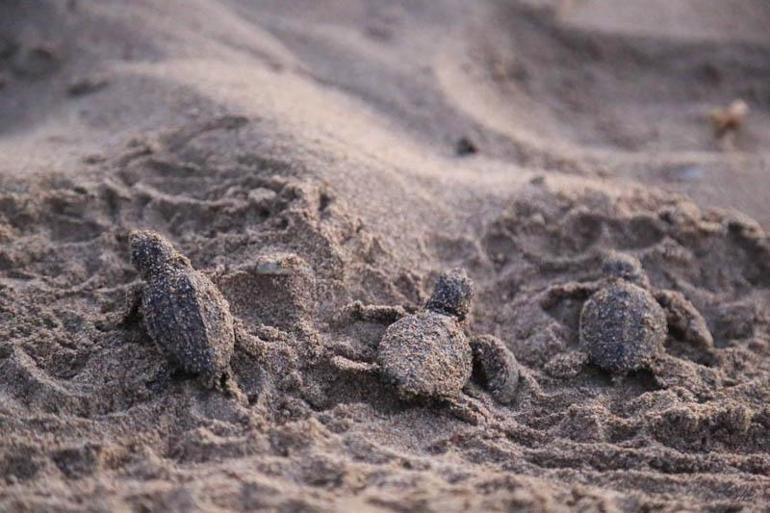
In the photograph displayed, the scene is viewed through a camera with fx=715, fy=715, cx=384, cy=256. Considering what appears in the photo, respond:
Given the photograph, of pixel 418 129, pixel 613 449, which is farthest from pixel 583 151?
pixel 613 449

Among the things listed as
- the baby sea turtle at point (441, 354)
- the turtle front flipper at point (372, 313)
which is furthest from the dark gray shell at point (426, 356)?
the turtle front flipper at point (372, 313)

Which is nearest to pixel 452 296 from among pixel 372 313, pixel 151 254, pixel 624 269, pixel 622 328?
pixel 372 313

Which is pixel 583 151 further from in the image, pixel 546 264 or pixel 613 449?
pixel 613 449

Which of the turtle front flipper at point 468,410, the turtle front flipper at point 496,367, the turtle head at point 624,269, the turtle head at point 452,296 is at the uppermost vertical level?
the turtle head at point 624,269

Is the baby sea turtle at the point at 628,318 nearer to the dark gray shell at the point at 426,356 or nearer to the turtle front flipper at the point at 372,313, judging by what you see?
the dark gray shell at the point at 426,356

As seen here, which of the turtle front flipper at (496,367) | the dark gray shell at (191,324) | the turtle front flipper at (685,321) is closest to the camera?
the dark gray shell at (191,324)

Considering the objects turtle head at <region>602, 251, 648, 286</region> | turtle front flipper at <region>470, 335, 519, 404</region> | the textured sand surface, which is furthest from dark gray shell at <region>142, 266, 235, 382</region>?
turtle head at <region>602, 251, 648, 286</region>

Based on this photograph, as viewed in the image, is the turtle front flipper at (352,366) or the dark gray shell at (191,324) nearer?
the dark gray shell at (191,324)

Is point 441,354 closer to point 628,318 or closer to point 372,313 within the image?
point 372,313
